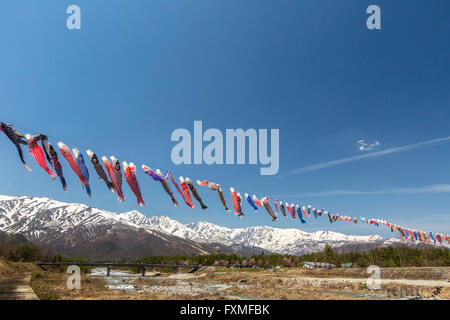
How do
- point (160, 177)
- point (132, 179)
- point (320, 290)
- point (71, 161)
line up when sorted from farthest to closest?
1. point (320, 290)
2. point (160, 177)
3. point (132, 179)
4. point (71, 161)

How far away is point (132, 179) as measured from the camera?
18.8m

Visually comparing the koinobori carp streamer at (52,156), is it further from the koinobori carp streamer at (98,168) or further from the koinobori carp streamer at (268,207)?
the koinobori carp streamer at (268,207)

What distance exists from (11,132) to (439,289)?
131ft

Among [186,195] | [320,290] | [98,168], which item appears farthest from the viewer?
[320,290]

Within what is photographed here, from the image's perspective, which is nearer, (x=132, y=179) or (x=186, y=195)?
(x=132, y=179)

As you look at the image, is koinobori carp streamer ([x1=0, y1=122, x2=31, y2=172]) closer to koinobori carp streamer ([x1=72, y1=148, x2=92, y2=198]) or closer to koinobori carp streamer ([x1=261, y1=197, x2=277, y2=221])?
koinobori carp streamer ([x1=72, y1=148, x2=92, y2=198])

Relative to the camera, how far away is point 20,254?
110875mm

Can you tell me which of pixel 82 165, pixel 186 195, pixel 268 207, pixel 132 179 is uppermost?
pixel 82 165

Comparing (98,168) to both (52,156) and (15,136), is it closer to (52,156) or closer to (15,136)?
(52,156)

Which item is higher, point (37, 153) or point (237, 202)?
point (37, 153)

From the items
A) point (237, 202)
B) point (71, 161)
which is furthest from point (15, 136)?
point (237, 202)

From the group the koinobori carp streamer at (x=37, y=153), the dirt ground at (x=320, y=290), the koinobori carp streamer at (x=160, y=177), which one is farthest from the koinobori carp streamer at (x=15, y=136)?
the dirt ground at (x=320, y=290)
